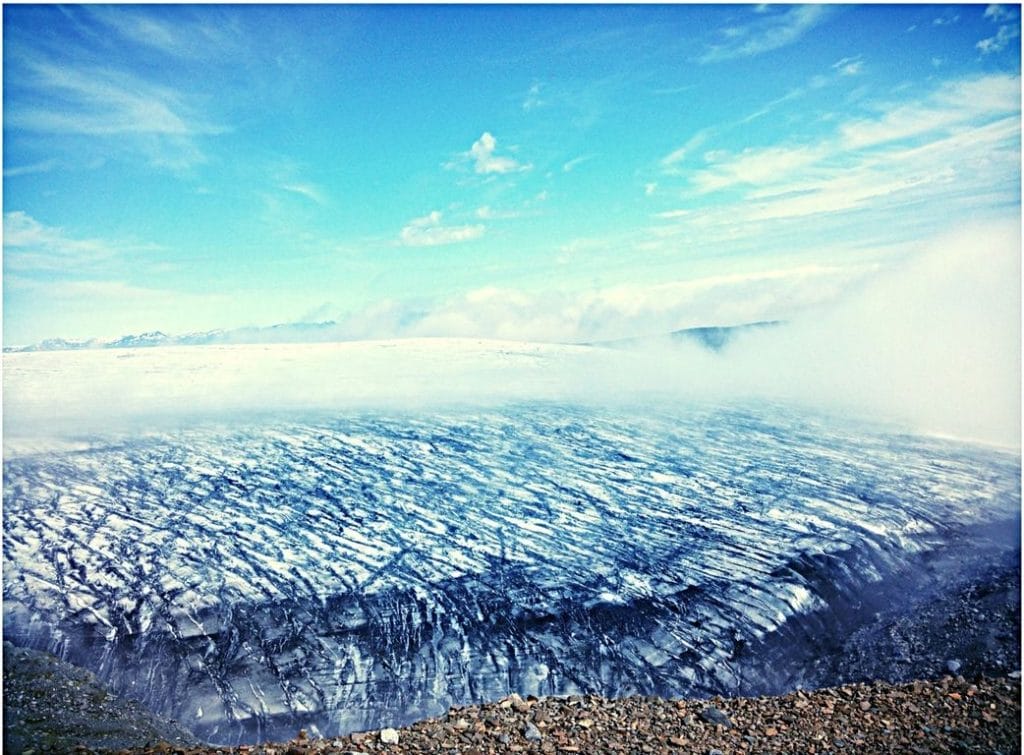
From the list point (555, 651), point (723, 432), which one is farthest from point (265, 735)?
point (723, 432)

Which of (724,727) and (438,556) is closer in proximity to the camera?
(724,727)

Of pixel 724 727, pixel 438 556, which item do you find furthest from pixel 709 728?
pixel 438 556

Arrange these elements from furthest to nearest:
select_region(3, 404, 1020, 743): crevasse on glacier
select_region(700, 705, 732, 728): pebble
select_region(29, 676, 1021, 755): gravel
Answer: select_region(3, 404, 1020, 743): crevasse on glacier → select_region(700, 705, 732, 728): pebble → select_region(29, 676, 1021, 755): gravel

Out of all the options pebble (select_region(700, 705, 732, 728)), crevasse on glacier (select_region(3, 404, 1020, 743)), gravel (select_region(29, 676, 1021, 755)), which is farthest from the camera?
crevasse on glacier (select_region(3, 404, 1020, 743))

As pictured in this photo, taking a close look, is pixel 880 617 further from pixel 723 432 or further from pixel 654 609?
pixel 723 432

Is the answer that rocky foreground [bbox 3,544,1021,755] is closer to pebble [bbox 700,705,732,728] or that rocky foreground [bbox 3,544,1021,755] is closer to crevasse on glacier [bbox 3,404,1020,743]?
pebble [bbox 700,705,732,728]

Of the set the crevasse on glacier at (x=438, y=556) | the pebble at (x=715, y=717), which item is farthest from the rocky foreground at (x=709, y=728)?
the crevasse on glacier at (x=438, y=556)

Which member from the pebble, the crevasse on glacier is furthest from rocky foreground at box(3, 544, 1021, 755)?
the crevasse on glacier

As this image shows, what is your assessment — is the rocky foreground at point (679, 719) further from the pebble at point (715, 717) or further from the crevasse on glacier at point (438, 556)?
the crevasse on glacier at point (438, 556)

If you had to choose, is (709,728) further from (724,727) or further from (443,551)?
(443,551)
